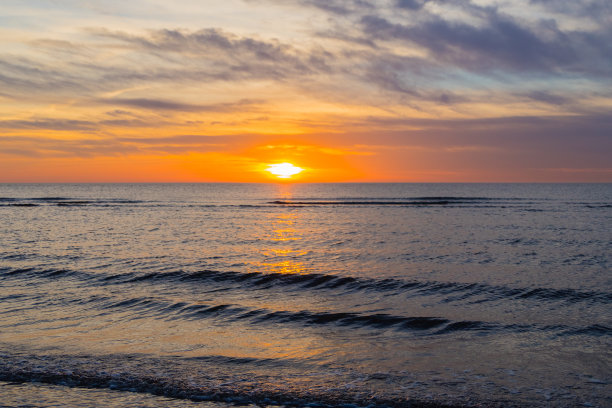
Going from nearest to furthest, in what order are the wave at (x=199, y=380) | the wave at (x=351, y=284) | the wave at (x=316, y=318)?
the wave at (x=199, y=380)
the wave at (x=316, y=318)
the wave at (x=351, y=284)

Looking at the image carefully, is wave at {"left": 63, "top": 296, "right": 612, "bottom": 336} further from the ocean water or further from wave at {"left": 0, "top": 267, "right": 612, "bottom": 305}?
wave at {"left": 0, "top": 267, "right": 612, "bottom": 305}

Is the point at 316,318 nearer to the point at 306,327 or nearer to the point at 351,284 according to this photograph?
the point at 306,327

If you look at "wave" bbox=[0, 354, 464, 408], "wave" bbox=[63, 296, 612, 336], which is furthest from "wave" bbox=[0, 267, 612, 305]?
"wave" bbox=[0, 354, 464, 408]

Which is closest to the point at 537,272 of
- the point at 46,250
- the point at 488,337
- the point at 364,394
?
the point at 488,337

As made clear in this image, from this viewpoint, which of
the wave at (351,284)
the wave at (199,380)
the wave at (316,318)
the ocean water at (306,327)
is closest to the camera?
the wave at (199,380)

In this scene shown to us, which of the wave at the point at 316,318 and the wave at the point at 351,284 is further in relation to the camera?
the wave at the point at 351,284

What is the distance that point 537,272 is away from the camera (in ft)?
72.7

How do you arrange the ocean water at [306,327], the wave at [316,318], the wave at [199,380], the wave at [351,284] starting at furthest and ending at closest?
1. the wave at [351,284]
2. the wave at [316,318]
3. the ocean water at [306,327]
4. the wave at [199,380]

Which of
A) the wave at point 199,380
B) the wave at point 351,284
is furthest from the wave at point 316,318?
the wave at point 199,380

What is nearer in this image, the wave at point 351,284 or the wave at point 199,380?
the wave at point 199,380

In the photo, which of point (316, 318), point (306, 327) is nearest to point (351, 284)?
point (316, 318)

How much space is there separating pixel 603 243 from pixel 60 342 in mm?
34535

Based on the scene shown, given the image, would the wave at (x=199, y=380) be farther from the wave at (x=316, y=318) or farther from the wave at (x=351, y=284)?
the wave at (x=351, y=284)

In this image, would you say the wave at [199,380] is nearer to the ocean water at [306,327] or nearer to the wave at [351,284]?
the ocean water at [306,327]
